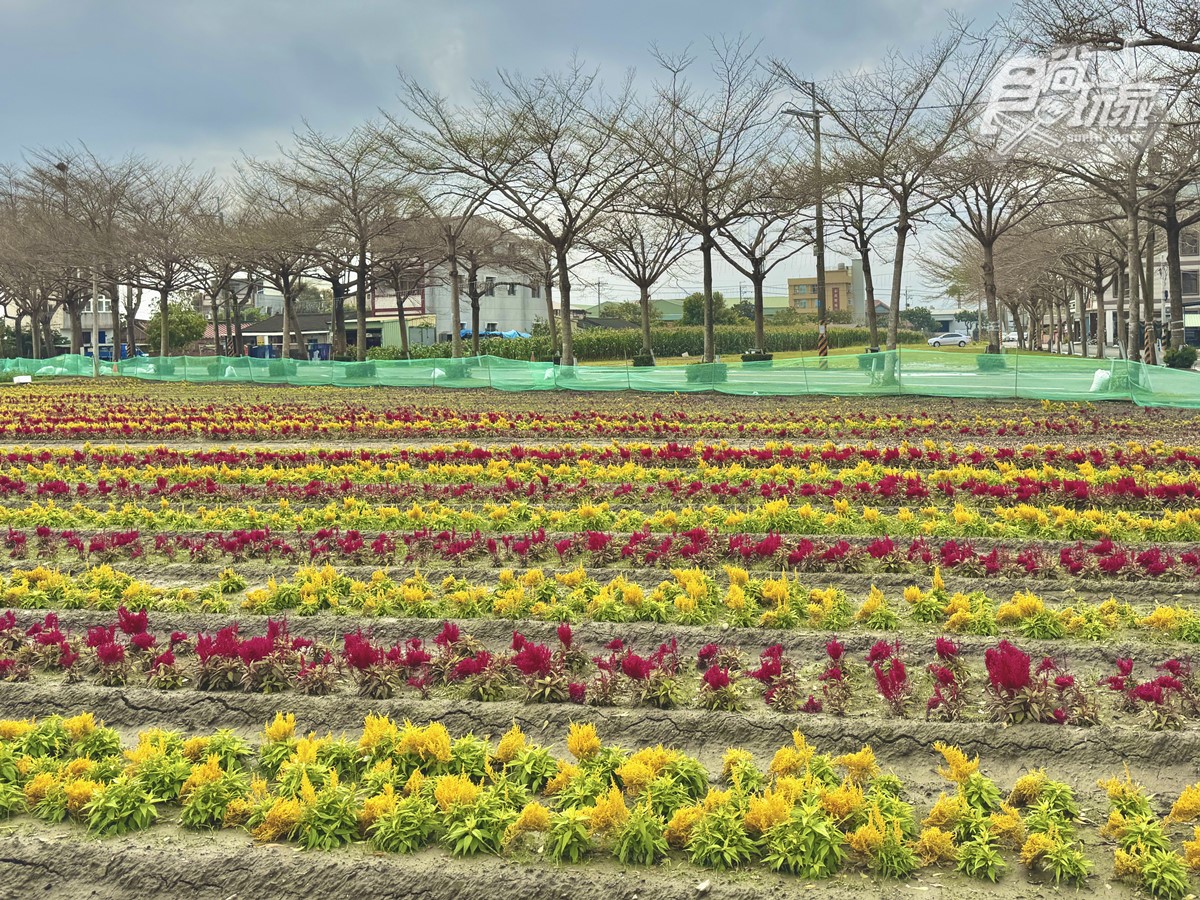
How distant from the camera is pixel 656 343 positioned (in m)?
65.9

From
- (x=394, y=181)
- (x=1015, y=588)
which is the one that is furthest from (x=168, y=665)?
(x=394, y=181)

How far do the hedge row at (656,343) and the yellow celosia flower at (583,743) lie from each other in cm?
5089

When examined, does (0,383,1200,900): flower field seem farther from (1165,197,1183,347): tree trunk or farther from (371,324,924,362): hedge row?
(371,324,924,362): hedge row

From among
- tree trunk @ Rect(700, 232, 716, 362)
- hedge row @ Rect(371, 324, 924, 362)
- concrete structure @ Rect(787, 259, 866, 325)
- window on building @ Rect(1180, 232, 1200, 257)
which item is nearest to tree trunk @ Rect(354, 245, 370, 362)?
hedge row @ Rect(371, 324, 924, 362)

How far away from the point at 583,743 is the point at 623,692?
910 mm

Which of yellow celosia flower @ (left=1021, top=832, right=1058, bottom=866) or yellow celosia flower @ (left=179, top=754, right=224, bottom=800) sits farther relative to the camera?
yellow celosia flower @ (left=179, top=754, right=224, bottom=800)

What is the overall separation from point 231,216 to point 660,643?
200ft

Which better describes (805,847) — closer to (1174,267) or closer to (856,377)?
(856,377)

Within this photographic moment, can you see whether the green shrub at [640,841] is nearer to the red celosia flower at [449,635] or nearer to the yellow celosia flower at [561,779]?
the yellow celosia flower at [561,779]

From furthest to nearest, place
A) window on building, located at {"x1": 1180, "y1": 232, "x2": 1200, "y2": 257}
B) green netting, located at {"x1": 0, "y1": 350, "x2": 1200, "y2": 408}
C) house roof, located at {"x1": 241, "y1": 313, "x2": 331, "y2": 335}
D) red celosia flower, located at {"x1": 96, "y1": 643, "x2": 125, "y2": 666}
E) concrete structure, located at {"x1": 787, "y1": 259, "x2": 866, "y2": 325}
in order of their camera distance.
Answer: concrete structure, located at {"x1": 787, "y1": 259, "x2": 866, "y2": 325}
house roof, located at {"x1": 241, "y1": 313, "x2": 331, "y2": 335}
window on building, located at {"x1": 1180, "y1": 232, "x2": 1200, "y2": 257}
green netting, located at {"x1": 0, "y1": 350, "x2": 1200, "y2": 408}
red celosia flower, located at {"x1": 96, "y1": 643, "x2": 125, "y2": 666}

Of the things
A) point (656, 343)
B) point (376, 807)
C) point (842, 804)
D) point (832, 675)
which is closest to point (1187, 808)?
point (842, 804)

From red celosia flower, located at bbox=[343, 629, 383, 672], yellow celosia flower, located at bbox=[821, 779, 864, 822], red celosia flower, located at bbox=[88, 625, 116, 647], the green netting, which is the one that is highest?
the green netting

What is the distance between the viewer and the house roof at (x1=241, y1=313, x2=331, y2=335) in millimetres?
91062

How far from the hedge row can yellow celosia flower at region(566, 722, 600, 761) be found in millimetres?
50892
